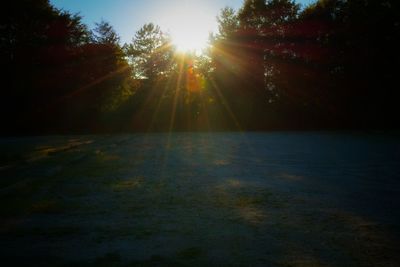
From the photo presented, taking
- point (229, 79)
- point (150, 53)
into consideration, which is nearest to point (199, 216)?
point (229, 79)

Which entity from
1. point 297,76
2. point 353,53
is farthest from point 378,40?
point 297,76

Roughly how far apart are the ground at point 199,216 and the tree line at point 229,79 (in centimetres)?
1801

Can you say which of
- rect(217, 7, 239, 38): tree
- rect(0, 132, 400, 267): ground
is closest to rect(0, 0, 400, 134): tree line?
rect(217, 7, 239, 38): tree

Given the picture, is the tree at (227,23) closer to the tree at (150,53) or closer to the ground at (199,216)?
the tree at (150,53)

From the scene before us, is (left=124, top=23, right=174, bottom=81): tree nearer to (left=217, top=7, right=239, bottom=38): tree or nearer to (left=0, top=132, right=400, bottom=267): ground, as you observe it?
(left=217, top=7, right=239, bottom=38): tree

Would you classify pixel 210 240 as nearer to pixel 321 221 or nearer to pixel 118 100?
pixel 321 221

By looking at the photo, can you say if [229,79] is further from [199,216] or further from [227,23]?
[199,216]

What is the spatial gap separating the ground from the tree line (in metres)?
18.0

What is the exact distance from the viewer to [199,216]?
4426 mm

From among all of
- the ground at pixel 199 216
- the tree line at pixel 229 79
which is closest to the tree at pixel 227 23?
the tree line at pixel 229 79

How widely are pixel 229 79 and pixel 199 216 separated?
92.5ft

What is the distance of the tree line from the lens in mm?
24938

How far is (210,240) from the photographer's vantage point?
3.58 m

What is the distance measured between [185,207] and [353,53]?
92.0 feet
